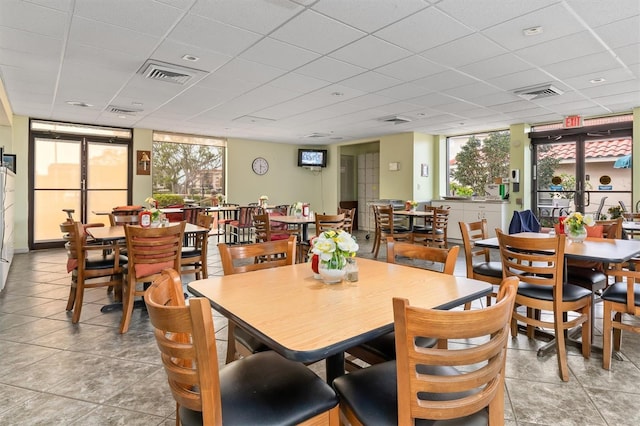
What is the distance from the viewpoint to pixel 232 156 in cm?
988

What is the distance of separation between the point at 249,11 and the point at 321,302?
2544mm

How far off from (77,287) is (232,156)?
6.86 meters

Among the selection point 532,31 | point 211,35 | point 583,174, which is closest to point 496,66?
point 532,31

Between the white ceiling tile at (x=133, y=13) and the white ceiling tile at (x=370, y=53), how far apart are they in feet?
5.32

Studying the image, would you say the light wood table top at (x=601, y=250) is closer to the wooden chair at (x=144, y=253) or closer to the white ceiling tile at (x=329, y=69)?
the white ceiling tile at (x=329, y=69)

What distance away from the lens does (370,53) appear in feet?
12.6

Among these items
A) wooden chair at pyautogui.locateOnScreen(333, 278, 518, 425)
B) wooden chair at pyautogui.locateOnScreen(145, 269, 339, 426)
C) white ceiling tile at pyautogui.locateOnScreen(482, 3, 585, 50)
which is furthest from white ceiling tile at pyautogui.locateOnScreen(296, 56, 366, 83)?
wooden chair at pyautogui.locateOnScreen(333, 278, 518, 425)

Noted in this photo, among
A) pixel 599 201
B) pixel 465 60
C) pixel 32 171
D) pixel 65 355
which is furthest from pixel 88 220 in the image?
pixel 599 201

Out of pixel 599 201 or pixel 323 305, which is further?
pixel 599 201

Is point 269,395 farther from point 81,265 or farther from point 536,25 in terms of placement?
point 536,25

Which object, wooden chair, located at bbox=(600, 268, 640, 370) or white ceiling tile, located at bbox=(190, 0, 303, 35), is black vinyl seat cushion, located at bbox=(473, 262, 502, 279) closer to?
wooden chair, located at bbox=(600, 268, 640, 370)

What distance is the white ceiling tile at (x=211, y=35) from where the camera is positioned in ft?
10.4

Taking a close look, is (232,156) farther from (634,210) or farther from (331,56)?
(634,210)

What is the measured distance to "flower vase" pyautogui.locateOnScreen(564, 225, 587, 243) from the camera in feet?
10.0
